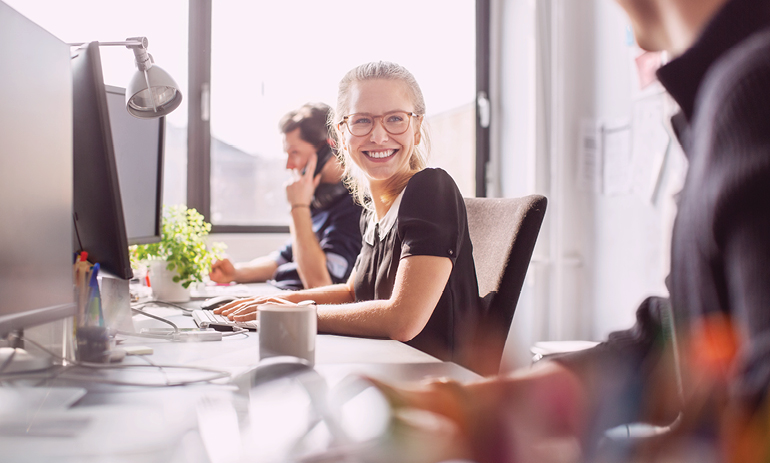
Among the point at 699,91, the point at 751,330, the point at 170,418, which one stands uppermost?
the point at 699,91

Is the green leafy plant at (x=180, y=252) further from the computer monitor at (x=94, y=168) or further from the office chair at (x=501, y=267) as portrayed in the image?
the office chair at (x=501, y=267)

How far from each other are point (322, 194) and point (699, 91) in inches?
74.2

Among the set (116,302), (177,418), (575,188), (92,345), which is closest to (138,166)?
→ (116,302)

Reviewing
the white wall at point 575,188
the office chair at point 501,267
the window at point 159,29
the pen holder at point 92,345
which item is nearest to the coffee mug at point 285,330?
the pen holder at point 92,345

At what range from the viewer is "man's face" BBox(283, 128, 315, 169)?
237cm

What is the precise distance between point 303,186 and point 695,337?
1.88 m

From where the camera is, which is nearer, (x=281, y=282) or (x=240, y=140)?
(x=281, y=282)

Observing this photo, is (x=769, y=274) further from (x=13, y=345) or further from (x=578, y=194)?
(x=578, y=194)

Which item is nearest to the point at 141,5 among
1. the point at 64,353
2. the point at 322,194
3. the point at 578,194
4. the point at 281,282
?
the point at 322,194

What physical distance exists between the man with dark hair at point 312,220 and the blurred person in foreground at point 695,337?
4.91 ft

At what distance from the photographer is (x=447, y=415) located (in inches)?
21.5

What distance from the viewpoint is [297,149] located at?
2.38 m

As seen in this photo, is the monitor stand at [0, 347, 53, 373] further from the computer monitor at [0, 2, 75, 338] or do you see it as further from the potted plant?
the potted plant

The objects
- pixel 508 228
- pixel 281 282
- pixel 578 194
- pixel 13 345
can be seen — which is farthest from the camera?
pixel 578 194
